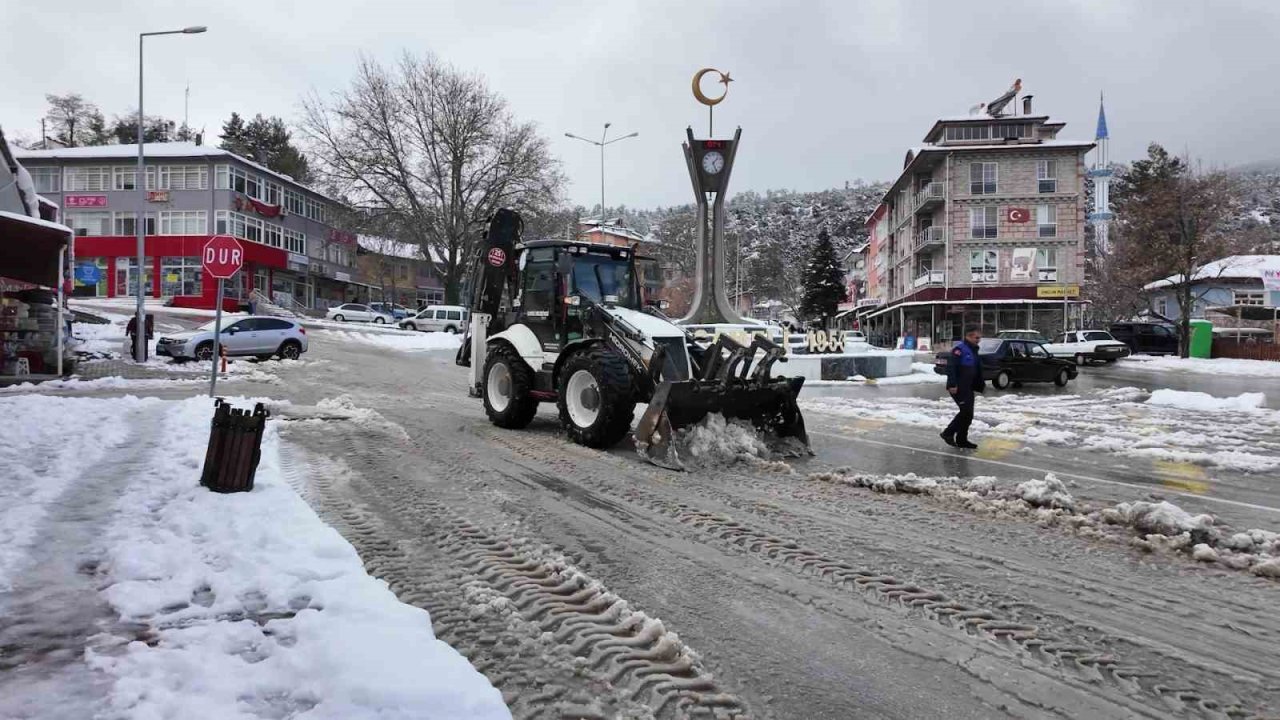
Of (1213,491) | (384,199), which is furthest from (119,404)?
(384,199)

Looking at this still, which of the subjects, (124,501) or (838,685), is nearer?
(838,685)

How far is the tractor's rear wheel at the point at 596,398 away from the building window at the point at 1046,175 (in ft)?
160

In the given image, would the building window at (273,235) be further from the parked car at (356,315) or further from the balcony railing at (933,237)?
the balcony railing at (933,237)

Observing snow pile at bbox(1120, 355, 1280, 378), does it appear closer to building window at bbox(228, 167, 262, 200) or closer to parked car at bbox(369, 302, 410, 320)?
parked car at bbox(369, 302, 410, 320)

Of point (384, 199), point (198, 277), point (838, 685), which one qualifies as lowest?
point (838, 685)

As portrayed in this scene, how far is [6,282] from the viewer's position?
19.7 m

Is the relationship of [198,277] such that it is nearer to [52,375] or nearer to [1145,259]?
[52,375]

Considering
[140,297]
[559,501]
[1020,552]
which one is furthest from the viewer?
[140,297]

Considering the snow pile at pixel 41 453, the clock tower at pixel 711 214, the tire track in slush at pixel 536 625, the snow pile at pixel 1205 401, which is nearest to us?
the tire track in slush at pixel 536 625

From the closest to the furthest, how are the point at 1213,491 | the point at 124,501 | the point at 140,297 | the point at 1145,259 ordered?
1. the point at 124,501
2. the point at 1213,491
3. the point at 140,297
4. the point at 1145,259

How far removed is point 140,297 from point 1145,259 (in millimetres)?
45417

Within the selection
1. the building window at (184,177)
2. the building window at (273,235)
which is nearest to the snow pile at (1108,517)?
the building window at (184,177)

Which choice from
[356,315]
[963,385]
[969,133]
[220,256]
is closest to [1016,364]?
[963,385]

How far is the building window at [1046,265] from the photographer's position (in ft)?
160
